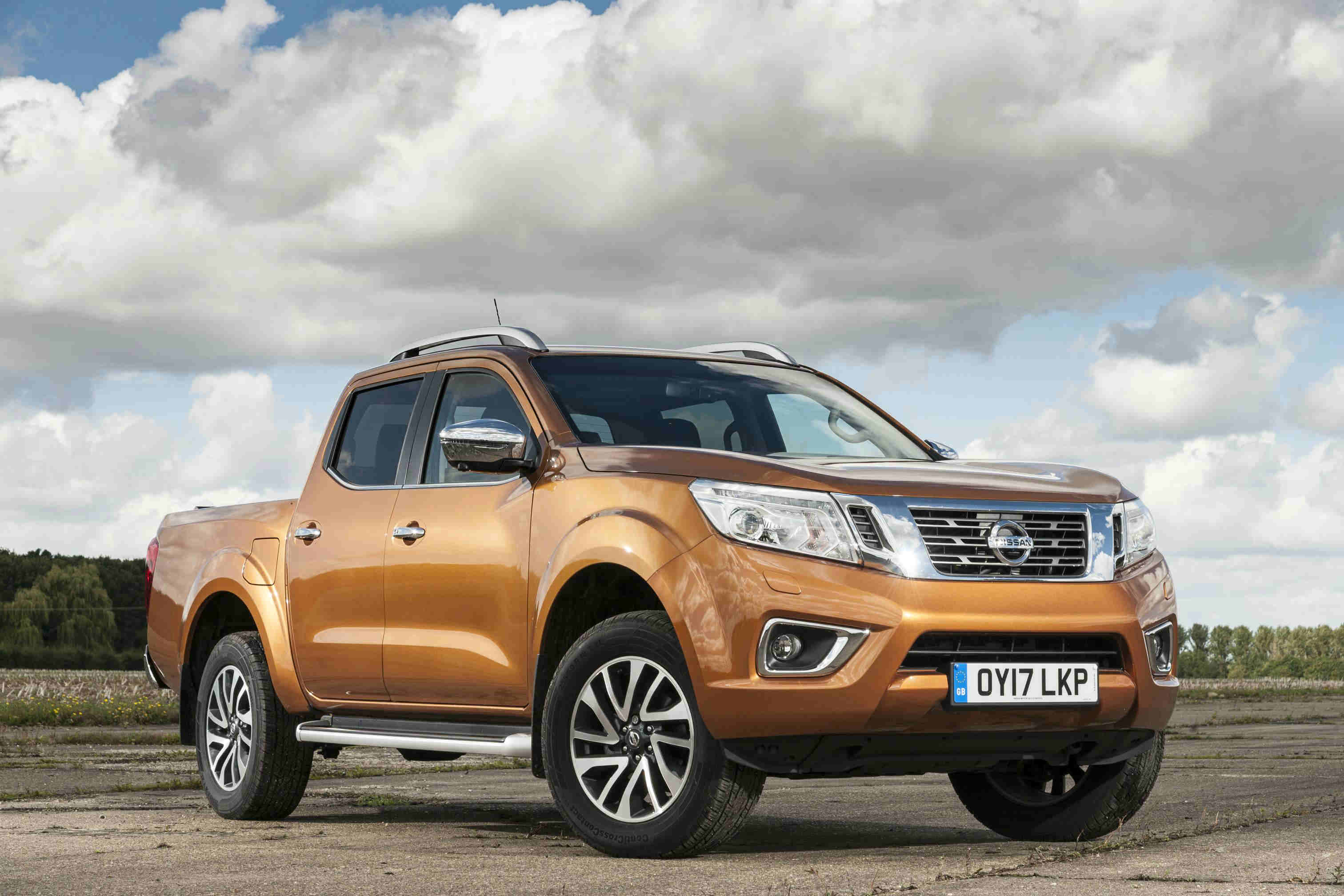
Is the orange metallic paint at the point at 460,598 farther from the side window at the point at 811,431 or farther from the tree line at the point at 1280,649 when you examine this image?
the tree line at the point at 1280,649

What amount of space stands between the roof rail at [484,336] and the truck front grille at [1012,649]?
244 cm

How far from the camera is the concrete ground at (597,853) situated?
5484 millimetres

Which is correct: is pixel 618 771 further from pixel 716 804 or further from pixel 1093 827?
pixel 1093 827

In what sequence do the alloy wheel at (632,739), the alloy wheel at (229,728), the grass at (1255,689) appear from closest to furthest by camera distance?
the alloy wheel at (632,739), the alloy wheel at (229,728), the grass at (1255,689)

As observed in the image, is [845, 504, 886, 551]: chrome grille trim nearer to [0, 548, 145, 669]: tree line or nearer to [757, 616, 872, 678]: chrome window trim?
[757, 616, 872, 678]: chrome window trim

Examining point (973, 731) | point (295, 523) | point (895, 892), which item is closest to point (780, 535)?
point (973, 731)

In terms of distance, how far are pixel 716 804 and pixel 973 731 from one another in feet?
2.96

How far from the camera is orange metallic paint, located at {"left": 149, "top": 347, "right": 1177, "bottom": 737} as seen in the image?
5.84m

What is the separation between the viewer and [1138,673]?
6262mm

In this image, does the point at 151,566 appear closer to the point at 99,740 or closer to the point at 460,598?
the point at 460,598

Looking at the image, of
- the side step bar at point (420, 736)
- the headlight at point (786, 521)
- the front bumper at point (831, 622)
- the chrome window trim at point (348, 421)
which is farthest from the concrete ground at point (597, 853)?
the chrome window trim at point (348, 421)

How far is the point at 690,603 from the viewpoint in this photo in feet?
19.5

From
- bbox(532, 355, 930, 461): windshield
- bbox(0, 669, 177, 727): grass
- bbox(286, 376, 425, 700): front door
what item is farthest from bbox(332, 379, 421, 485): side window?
bbox(0, 669, 177, 727): grass

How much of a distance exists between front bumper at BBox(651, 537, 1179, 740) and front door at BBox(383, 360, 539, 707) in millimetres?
986
